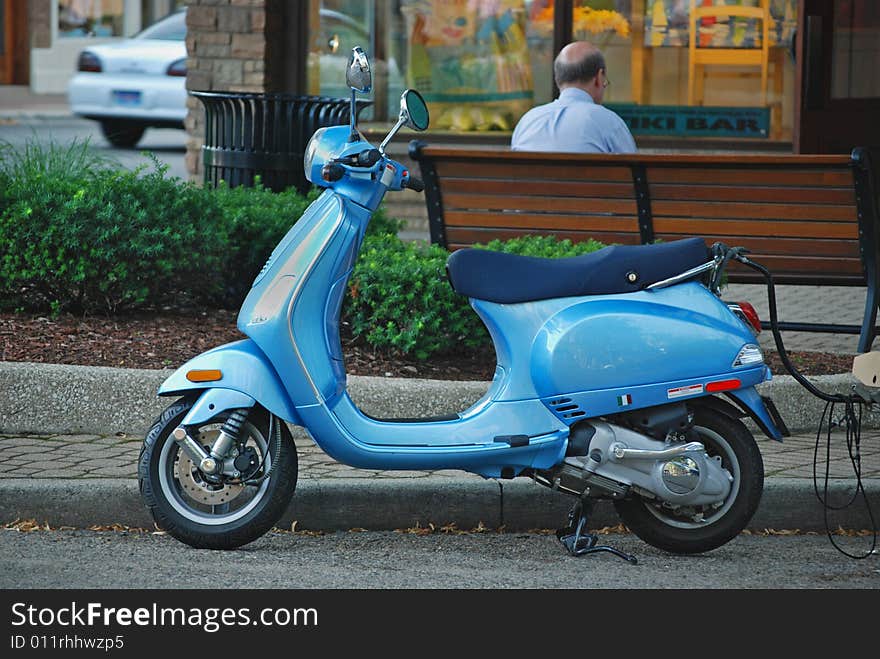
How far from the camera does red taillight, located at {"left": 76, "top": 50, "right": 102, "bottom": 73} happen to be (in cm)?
1936

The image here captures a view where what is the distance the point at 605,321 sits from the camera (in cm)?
459

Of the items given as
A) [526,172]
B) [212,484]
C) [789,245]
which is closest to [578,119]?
[526,172]

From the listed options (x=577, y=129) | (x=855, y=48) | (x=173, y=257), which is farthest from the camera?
(x=855, y=48)

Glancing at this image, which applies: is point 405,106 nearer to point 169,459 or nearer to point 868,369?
point 169,459

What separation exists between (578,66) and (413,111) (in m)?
2.41

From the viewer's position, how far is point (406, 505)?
5.09 m

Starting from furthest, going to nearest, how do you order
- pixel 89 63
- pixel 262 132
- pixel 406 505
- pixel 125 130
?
pixel 125 130
pixel 89 63
pixel 262 132
pixel 406 505

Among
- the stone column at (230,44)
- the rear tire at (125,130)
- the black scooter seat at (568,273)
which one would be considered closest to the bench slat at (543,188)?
the black scooter seat at (568,273)

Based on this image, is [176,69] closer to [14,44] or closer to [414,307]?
[414,307]

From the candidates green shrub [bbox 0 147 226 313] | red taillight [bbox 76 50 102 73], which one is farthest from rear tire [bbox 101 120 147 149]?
green shrub [bbox 0 147 226 313]

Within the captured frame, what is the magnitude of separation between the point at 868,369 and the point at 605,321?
0.83m

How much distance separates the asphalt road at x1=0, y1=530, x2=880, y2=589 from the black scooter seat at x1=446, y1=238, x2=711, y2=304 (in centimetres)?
Result: 85

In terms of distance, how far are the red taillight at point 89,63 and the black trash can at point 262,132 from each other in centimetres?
1193

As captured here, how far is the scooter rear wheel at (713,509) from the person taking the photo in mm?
4645
